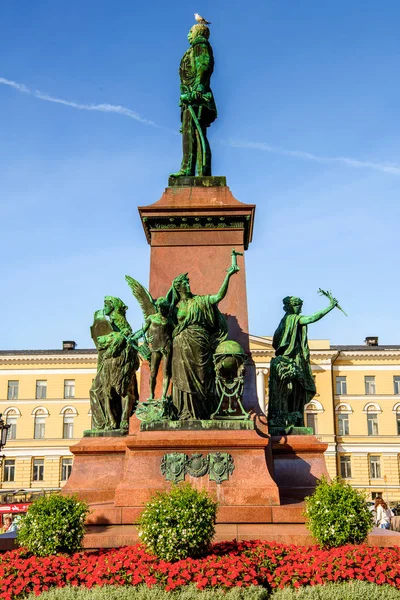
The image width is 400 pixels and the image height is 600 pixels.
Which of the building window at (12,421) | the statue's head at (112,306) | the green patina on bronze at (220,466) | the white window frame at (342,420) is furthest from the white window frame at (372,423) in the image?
the green patina on bronze at (220,466)

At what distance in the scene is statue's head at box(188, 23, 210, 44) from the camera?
13781 mm

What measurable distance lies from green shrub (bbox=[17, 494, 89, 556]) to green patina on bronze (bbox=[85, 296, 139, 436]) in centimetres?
361

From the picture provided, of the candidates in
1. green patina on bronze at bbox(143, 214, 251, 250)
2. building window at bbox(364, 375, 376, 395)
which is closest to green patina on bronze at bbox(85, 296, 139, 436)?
green patina on bronze at bbox(143, 214, 251, 250)

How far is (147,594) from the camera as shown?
6820 mm

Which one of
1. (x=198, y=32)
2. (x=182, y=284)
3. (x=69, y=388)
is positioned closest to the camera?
(x=182, y=284)

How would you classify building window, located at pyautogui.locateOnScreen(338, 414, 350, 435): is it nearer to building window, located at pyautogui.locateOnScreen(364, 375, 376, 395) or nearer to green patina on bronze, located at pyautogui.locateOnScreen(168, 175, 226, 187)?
building window, located at pyautogui.locateOnScreen(364, 375, 376, 395)

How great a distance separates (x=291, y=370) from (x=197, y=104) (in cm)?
536

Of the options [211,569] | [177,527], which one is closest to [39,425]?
[177,527]

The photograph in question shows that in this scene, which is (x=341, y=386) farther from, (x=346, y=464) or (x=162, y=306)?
(x=162, y=306)

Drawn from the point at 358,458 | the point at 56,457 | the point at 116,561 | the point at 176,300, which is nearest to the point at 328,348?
the point at 358,458

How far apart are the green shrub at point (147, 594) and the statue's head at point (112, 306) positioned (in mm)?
6118

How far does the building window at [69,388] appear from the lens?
62438 millimetres

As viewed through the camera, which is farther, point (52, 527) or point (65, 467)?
point (65, 467)

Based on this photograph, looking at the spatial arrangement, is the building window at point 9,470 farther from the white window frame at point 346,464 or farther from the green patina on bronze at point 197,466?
the green patina on bronze at point 197,466
